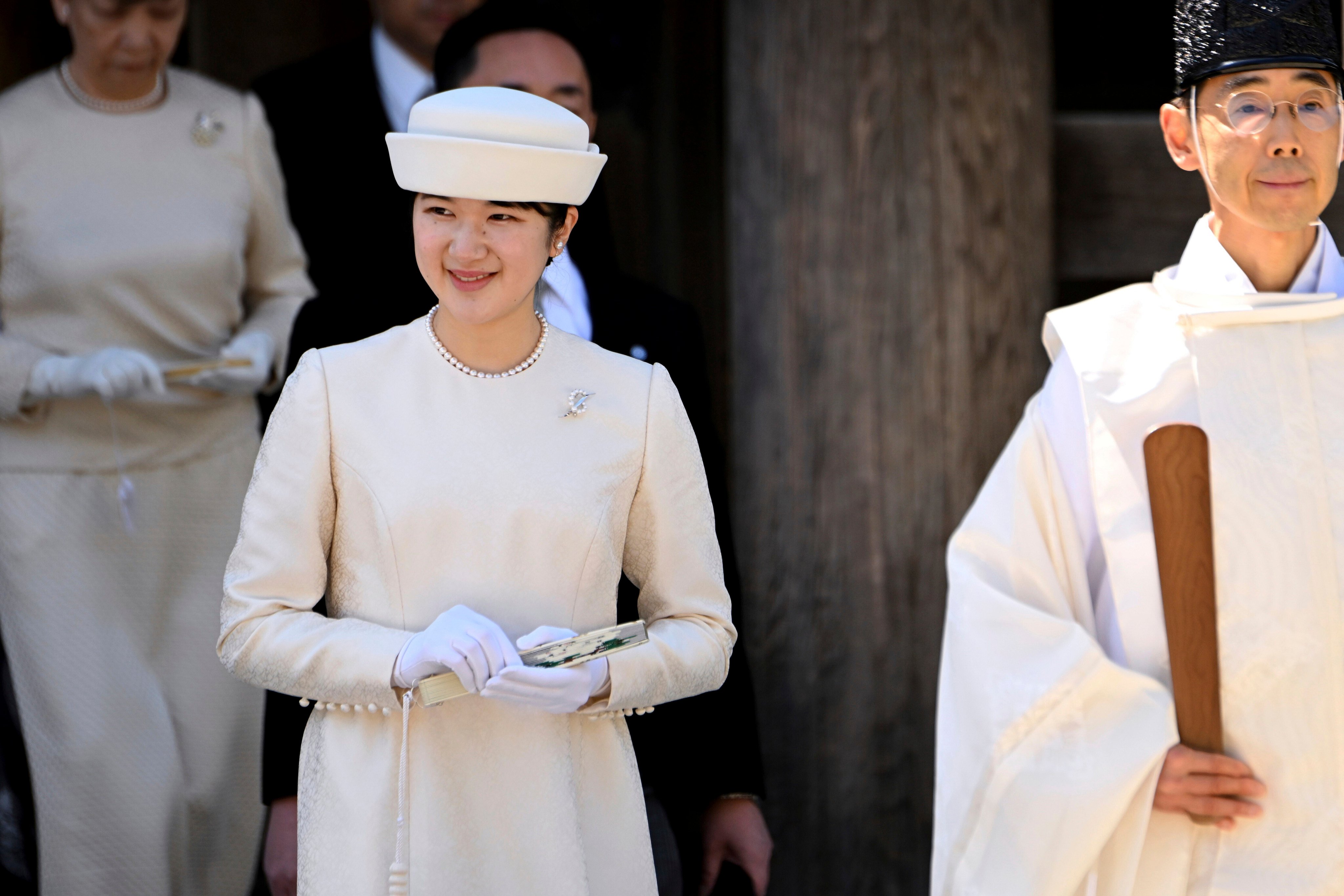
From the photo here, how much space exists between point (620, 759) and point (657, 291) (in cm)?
102

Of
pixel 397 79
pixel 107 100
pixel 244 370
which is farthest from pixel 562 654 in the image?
pixel 397 79

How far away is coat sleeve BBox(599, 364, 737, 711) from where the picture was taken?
2172 millimetres

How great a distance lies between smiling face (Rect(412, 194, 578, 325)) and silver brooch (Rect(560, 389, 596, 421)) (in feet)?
0.49

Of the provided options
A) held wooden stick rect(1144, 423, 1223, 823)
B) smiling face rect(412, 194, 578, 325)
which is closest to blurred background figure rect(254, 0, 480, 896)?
smiling face rect(412, 194, 578, 325)

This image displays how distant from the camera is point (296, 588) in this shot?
6.84 feet

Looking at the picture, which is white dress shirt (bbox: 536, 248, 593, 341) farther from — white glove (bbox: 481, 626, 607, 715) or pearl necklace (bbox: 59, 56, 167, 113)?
pearl necklace (bbox: 59, 56, 167, 113)

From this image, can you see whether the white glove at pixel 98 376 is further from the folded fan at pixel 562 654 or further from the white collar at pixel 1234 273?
the white collar at pixel 1234 273

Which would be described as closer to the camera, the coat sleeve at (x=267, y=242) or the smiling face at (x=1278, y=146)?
the smiling face at (x=1278, y=146)

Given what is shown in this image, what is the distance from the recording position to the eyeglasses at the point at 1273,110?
7.97 feet

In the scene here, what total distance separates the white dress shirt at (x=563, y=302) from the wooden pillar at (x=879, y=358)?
1029 millimetres

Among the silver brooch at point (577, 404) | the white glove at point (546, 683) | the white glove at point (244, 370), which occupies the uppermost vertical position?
the silver brooch at point (577, 404)

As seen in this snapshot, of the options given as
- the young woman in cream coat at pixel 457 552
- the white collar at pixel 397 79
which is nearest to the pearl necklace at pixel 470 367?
the young woman in cream coat at pixel 457 552

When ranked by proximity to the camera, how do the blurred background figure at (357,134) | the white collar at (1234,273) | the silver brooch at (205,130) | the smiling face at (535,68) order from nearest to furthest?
the white collar at (1234,273), the smiling face at (535,68), the blurred background figure at (357,134), the silver brooch at (205,130)

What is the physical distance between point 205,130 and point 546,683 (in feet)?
6.34
